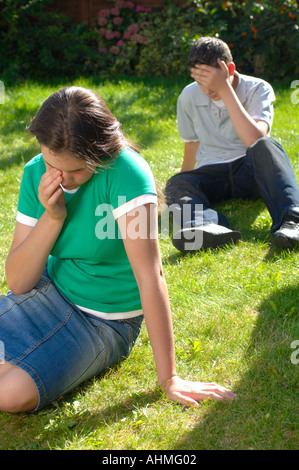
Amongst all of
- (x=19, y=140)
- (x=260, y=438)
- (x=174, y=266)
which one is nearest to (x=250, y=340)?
(x=260, y=438)

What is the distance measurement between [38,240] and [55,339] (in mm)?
348

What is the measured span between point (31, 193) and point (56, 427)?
83cm

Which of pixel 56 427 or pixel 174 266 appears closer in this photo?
pixel 56 427

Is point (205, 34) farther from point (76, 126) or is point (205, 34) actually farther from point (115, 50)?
point (76, 126)

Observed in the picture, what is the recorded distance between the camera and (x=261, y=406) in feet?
6.15

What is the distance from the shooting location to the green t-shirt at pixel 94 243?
1974 millimetres

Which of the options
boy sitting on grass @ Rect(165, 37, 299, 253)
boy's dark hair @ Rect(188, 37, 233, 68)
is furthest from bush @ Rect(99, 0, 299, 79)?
boy's dark hair @ Rect(188, 37, 233, 68)

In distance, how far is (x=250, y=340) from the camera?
2.27 m

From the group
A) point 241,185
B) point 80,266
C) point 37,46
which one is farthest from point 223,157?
point 37,46

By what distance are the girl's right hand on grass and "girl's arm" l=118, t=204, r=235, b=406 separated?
208mm

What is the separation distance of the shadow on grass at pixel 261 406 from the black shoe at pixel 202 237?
2.69 feet

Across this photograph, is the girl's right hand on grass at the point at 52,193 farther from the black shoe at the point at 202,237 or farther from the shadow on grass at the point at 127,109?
the shadow on grass at the point at 127,109

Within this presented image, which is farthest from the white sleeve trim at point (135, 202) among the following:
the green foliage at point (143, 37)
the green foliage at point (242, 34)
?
the green foliage at point (143, 37)

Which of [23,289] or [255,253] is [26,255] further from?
[255,253]
